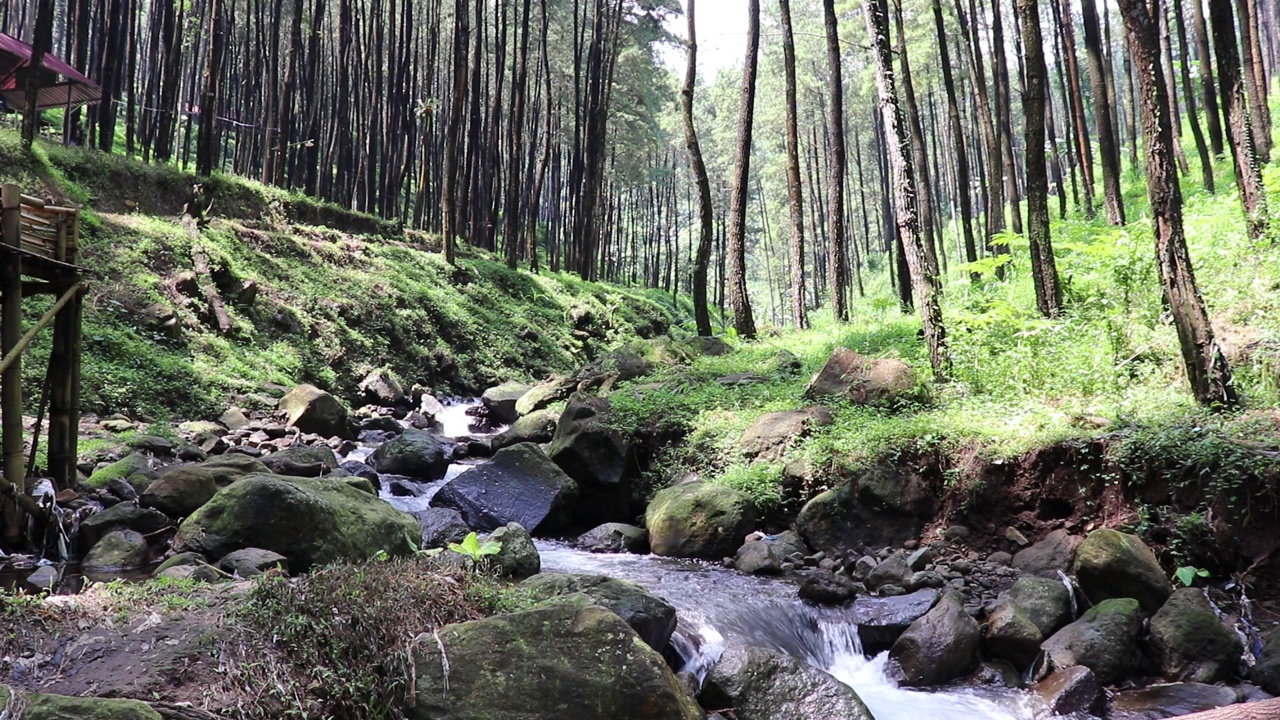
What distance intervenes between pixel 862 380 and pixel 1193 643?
5677mm

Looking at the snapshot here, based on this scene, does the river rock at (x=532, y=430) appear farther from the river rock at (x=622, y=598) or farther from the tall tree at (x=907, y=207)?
the river rock at (x=622, y=598)

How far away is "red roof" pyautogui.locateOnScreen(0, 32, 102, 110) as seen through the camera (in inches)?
926

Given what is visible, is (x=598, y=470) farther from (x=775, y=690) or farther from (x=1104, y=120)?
(x=1104, y=120)

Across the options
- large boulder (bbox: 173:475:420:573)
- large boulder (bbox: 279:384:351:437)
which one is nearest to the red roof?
large boulder (bbox: 279:384:351:437)

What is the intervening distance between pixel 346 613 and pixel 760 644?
3888 mm

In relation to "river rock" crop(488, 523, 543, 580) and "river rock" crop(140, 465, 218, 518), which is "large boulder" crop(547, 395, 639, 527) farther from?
"river rock" crop(140, 465, 218, 518)

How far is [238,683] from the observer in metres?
4.12

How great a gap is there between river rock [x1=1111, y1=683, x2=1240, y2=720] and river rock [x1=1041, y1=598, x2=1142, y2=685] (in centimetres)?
20

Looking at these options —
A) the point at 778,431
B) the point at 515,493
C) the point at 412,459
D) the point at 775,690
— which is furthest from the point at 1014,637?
the point at 412,459

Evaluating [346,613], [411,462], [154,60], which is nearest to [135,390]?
[411,462]

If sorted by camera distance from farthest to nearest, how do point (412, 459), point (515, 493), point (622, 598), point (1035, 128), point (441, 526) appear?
→ point (412, 459) → point (1035, 128) → point (515, 493) → point (441, 526) → point (622, 598)

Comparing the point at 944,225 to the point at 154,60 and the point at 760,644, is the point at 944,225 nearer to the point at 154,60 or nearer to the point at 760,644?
the point at 154,60

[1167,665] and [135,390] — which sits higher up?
[135,390]

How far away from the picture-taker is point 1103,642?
6418 millimetres
